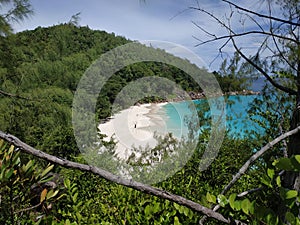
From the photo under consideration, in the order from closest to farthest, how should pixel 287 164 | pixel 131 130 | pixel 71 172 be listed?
pixel 287 164
pixel 71 172
pixel 131 130

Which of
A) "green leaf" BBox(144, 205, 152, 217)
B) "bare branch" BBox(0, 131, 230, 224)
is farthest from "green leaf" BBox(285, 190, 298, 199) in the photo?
A: "green leaf" BBox(144, 205, 152, 217)

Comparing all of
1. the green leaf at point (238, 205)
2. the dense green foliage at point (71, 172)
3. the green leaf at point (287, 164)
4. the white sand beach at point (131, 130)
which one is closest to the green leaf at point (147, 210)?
the dense green foliage at point (71, 172)

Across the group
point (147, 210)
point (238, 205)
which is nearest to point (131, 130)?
point (147, 210)

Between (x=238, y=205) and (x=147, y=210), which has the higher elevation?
(x=238, y=205)

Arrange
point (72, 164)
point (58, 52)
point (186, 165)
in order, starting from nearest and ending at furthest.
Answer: point (72, 164), point (186, 165), point (58, 52)

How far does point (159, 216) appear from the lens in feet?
3.50

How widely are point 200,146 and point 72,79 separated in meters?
6.64

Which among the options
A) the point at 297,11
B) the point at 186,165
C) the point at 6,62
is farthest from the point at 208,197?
the point at 6,62

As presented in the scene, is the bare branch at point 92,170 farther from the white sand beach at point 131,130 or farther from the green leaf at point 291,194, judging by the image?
the white sand beach at point 131,130

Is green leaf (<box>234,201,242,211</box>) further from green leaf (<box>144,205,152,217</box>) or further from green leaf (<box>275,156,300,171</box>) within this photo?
green leaf (<box>144,205,152,217</box>)

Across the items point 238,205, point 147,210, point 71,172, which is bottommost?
point 71,172

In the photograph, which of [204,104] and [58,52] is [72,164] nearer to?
[204,104]

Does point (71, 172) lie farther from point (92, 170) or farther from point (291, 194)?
point (291, 194)

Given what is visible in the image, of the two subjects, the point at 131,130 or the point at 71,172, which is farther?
the point at 131,130
